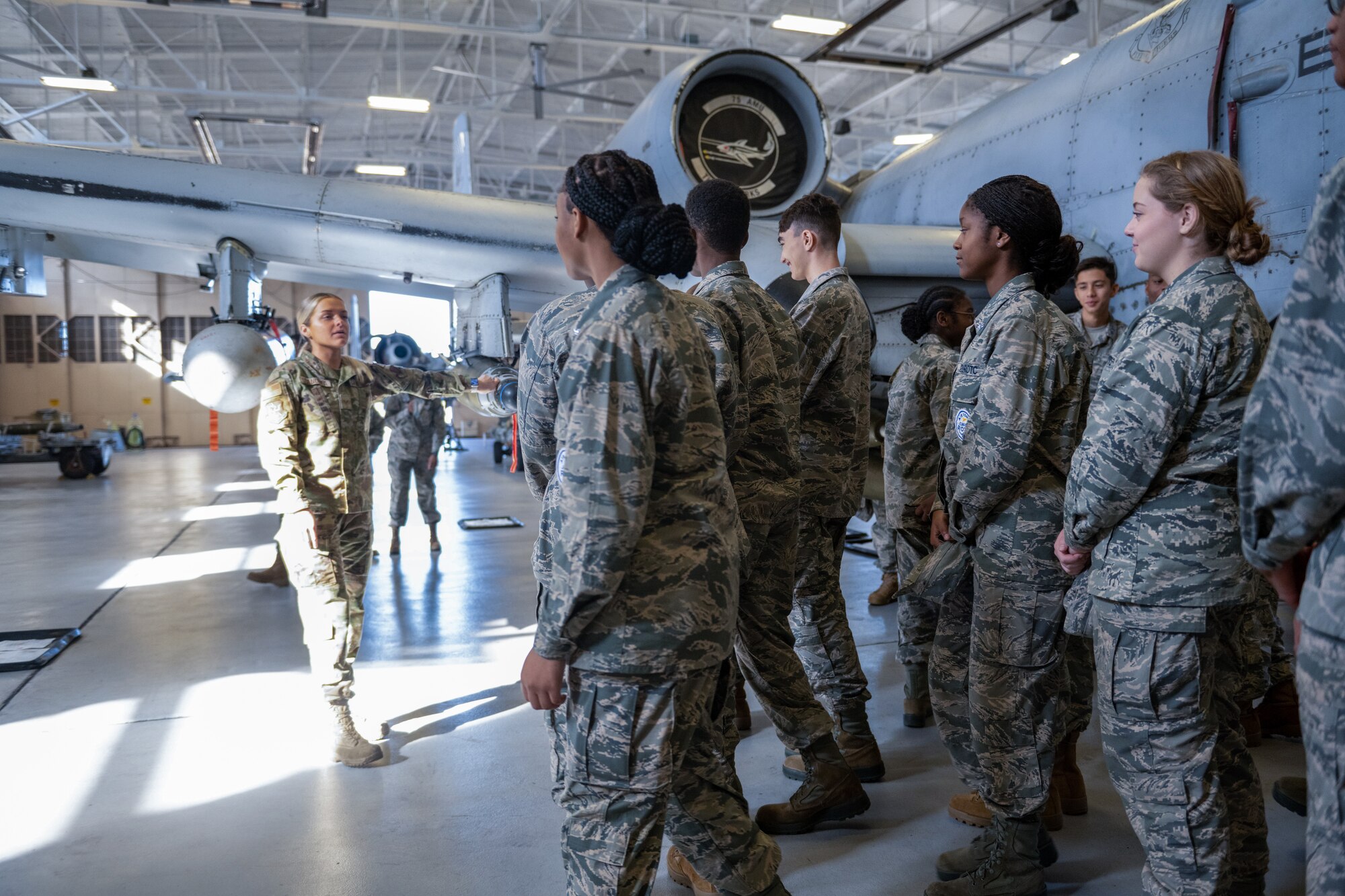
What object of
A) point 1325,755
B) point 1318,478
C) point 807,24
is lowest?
point 1325,755

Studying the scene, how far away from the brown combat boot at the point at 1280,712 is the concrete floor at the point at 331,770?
0.10 meters

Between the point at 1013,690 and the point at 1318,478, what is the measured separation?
1.28m

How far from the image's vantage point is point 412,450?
7012 millimetres

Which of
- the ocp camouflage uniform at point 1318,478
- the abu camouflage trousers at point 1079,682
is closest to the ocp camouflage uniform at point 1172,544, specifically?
the ocp camouflage uniform at point 1318,478

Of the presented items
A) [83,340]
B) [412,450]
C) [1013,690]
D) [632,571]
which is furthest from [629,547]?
[83,340]

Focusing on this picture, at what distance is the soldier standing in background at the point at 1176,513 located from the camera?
1.71 meters

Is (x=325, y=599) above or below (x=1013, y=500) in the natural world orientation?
below

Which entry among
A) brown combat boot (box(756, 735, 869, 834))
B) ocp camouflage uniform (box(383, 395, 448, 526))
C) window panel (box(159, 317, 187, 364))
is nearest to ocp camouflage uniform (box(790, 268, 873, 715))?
brown combat boot (box(756, 735, 869, 834))

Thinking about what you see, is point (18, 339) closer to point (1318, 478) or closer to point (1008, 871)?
point (1008, 871)

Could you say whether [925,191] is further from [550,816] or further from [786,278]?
[550,816]

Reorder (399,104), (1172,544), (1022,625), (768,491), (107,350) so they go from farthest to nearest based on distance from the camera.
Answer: (107,350) < (399,104) < (768,491) < (1022,625) < (1172,544)

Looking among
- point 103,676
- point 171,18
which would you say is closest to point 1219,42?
point 103,676

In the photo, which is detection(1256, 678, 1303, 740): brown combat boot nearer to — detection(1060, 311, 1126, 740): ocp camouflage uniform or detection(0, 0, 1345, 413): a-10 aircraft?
detection(1060, 311, 1126, 740): ocp camouflage uniform

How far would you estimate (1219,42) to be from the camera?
4008 millimetres
